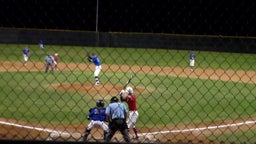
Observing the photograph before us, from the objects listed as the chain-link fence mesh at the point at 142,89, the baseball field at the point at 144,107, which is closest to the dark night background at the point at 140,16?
the chain-link fence mesh at the point at 142,89

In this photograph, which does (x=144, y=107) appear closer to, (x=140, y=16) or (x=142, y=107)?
(x=142, y=107)

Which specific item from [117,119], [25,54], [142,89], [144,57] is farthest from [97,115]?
[144,57]

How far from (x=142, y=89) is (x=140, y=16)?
1031 cm

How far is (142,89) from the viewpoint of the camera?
1927cm

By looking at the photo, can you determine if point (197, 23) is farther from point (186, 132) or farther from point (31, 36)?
point (186, 132)

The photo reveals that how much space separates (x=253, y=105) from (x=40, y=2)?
1587 centimetres

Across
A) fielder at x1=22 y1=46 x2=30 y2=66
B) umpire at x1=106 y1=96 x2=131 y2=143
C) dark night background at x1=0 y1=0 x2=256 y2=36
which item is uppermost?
dark night background at x1=0 y1=0 x2=256 y2=36

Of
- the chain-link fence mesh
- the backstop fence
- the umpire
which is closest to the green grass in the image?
the chain-link fence mesh

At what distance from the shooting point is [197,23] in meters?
26.4

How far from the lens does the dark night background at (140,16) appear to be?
82.7 ft

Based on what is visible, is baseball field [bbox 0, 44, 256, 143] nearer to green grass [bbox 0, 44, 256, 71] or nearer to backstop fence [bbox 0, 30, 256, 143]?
backstop fence [bbox 0, 30, 256, 143]

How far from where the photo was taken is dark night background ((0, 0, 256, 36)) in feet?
82.7

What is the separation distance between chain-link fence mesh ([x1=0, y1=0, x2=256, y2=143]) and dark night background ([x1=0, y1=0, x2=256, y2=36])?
0.11 meters

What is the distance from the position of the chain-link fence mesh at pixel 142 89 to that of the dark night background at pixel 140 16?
11cm
